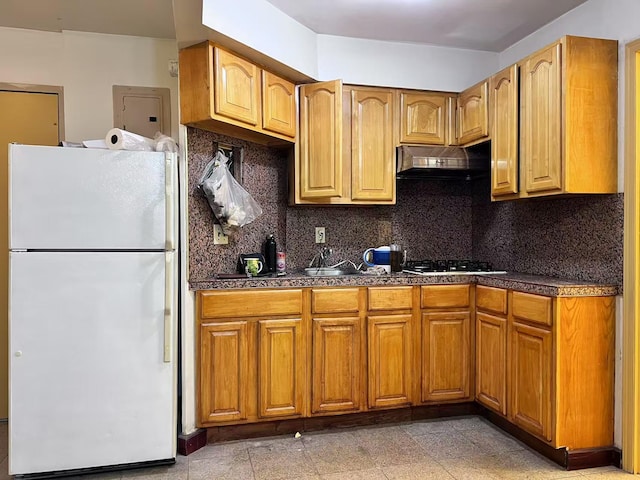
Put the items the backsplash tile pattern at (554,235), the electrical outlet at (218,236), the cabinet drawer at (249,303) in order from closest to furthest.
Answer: the backsplash tile pattern at (554,235) < the cabinet drawer at (249,303) < the electrical outlet at (218,236)

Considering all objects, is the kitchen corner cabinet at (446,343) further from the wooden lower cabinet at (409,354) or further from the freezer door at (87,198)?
the freezer door at (87,198)

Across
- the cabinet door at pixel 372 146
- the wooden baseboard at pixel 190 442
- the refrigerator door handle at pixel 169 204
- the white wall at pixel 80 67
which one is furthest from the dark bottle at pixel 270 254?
the white wall at pixel 80 67

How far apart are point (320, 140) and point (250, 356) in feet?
4.56

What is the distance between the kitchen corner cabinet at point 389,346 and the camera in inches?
109

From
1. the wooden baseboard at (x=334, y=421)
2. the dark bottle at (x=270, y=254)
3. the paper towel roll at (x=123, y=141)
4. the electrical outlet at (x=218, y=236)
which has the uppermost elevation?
the paper towel roll at (x=123, y=141)

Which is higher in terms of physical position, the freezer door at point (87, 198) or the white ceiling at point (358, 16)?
the white ceiling at point (358, 16)

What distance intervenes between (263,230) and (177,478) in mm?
1518

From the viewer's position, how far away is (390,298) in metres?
2.79

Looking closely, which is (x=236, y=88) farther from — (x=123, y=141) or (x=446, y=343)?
(x=446, y=343)

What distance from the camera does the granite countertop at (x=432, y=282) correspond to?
7.45 ft

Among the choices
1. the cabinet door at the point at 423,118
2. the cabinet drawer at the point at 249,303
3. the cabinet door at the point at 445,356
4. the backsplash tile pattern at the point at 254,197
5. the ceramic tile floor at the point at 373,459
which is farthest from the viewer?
the cabinet door at the point at 423,118

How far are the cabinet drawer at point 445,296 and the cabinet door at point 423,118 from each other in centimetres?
101

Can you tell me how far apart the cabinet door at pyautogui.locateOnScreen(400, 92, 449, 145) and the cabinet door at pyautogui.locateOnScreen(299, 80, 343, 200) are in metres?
0.51

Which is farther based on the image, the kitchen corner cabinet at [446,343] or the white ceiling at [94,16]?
the kitchen corner cabinet at [446,343]
